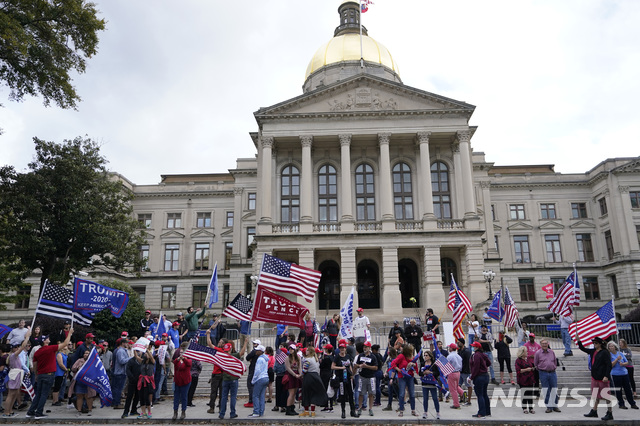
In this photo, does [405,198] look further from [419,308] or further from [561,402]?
[561,402]

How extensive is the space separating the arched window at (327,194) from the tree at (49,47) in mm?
23528

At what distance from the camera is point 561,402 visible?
1398cm

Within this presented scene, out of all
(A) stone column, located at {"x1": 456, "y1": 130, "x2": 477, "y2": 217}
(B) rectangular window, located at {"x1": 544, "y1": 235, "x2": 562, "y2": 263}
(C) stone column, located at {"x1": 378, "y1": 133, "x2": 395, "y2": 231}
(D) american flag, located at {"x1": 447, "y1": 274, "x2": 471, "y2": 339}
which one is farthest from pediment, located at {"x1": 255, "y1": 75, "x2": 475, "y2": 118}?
(D) american flag, located at {"x1": 447, "y1": 274, "x2": 471, "y2": 339}

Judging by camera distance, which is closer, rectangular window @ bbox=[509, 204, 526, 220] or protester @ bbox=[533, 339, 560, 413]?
protester @ bbox=[533, 339, 560, 413]

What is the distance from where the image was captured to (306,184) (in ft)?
127

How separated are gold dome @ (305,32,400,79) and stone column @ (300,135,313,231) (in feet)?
65.3

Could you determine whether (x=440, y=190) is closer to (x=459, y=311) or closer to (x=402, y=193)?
(x=402, y=193)

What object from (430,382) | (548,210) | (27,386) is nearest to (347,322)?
(430,382)

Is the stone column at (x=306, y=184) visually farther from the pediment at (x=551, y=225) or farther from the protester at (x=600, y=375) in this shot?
the pediment at (x=551, y=225)

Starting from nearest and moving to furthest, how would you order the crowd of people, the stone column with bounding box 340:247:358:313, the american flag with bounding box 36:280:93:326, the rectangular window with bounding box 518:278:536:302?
1. the crowd of people
2. the american flag with bounding box 36:280:93:326
3. the stone column with bounding box 340:247:358:313
4. the rectangular window with bounding box 518:278:536:302

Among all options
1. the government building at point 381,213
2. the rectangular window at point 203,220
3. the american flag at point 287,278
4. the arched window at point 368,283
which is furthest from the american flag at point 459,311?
the rectangular window at point 203,220

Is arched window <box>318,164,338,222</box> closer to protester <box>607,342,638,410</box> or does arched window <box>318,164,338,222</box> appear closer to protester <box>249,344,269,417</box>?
protester <box>249,344,269,417</box>

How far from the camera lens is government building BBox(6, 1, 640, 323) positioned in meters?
37.1

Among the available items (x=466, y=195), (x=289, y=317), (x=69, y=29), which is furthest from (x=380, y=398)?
(x=466, y=195)
